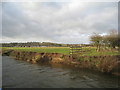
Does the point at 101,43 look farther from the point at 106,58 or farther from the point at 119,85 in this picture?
the point at 119,85

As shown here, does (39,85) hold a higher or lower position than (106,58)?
lower

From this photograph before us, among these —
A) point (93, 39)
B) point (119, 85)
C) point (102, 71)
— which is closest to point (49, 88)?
point (119, 85)

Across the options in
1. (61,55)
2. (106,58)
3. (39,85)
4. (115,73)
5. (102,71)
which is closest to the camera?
(39,85)

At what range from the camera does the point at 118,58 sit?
51.5 feet

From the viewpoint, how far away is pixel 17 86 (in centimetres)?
1077

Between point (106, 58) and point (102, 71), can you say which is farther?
point (106, 58)

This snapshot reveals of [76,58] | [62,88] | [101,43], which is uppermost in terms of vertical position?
[101,43]

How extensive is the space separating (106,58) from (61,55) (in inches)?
410

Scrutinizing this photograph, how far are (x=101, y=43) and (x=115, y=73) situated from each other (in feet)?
56.4

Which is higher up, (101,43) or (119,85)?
(101,43)

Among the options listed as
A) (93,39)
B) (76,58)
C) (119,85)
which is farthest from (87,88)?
(93,39)

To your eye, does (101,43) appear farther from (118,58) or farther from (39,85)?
(39,85)

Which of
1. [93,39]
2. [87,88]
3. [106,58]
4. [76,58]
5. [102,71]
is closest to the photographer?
[87,88]

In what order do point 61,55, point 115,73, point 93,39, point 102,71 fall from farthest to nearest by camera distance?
point 93,39, point 61,55, point 102,71, point 115,73
